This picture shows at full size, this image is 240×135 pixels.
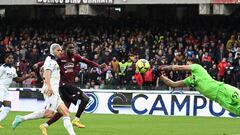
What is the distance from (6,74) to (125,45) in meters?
16.2

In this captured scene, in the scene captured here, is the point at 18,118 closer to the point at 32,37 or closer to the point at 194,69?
the point at 194,69

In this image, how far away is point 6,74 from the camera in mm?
21250

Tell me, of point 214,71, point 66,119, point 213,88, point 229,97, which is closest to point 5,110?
point 66,119

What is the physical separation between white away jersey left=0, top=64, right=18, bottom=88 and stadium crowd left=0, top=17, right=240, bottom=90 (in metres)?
10.5

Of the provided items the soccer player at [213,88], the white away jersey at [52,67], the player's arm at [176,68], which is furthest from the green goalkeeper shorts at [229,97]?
the white away jersey at [52,67]

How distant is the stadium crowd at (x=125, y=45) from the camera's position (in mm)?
32469

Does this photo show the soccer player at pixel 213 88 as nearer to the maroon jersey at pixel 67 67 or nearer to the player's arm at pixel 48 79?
the player's arm at pixel 48 79

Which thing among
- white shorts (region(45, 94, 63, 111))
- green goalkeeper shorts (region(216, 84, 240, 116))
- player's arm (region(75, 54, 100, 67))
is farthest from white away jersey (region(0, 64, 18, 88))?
green goalkeeper shorts (region(216, 84, 240, 116))

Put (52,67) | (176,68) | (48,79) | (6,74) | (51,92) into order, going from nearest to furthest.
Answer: (176,68)
(51,92)
(48,79)
(52,67)
(6,74)

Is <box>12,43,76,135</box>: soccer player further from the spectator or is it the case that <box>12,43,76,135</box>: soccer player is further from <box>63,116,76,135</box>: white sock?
the spectator

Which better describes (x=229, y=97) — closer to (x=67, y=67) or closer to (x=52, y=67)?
(x=52, y=67)

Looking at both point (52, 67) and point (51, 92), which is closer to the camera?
point (51, 92)

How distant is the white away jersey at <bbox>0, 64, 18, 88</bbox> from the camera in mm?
21156

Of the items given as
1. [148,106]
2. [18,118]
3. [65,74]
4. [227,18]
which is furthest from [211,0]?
[18,118]
